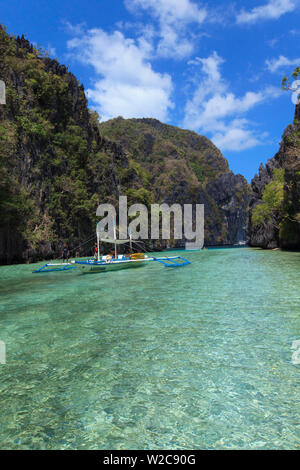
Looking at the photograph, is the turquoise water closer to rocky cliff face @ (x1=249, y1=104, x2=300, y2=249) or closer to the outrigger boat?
the outrigger boat

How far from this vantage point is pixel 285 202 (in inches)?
1452

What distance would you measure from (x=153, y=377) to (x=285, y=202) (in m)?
37.6

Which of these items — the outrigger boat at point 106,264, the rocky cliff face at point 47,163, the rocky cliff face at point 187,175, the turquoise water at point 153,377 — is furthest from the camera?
the rocky cliff face at point 187,175

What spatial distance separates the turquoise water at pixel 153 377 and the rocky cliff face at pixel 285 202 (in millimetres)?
24480

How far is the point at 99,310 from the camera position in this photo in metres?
9.27

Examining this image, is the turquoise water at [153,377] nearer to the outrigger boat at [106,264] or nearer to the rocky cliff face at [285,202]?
the outrigger boat at [106,264]

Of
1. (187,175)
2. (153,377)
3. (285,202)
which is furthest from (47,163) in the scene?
(187,175)

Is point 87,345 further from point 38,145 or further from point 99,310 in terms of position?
point 38,145

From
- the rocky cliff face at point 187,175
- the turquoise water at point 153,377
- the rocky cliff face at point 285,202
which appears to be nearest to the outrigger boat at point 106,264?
the turquoise water at point 153,377

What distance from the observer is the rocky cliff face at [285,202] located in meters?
29.8

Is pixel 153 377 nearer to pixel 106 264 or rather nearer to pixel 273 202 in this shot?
pixel 106 264

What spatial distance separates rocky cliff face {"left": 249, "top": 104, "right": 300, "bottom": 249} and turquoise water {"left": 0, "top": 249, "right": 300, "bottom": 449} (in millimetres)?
24480

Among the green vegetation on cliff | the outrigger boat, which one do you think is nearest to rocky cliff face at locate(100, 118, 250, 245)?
the green vegetation on cliff

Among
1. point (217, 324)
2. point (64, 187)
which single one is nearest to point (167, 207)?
point (64, 187)
